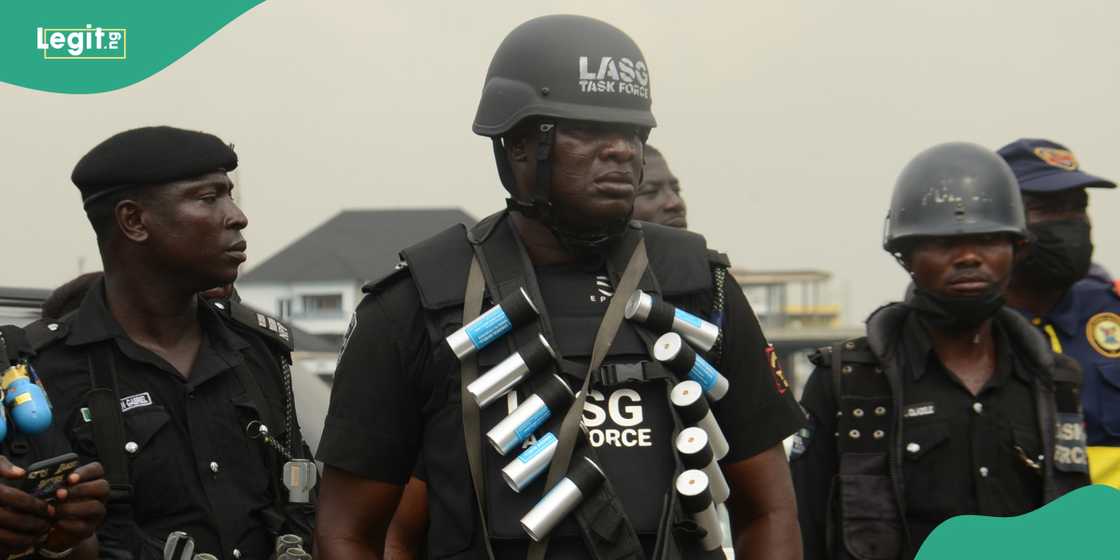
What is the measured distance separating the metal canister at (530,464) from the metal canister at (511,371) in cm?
15

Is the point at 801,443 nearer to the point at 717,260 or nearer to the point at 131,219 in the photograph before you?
the point at 717,260

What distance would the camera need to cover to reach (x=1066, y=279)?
559 cm

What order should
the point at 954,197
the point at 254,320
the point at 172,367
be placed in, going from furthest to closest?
the point at 954,197 < the point at 254,320 < the point at 172,367

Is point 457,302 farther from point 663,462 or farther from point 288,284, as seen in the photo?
point 288,284

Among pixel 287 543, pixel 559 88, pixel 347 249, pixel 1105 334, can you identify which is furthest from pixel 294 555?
pixel 347 249

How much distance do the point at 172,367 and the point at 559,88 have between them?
1818 mm

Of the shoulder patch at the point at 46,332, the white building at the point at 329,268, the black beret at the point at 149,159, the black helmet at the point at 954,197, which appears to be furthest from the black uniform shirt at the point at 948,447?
the white building at the point at 329,268

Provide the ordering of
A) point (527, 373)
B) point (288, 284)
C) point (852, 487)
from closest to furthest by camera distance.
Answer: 1. point (527, 373)
2. point (852, 487)
3. point (288, 284)

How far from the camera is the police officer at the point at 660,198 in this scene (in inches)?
261

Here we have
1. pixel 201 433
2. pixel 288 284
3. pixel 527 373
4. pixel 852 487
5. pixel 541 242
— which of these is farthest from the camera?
pixel 288 284

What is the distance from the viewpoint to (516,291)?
10.9 ft

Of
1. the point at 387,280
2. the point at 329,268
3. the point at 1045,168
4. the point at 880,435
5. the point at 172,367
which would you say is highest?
the point at 1045,168

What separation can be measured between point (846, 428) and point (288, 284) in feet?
108

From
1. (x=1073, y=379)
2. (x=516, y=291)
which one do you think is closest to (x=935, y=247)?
(x=1073, y=379)
